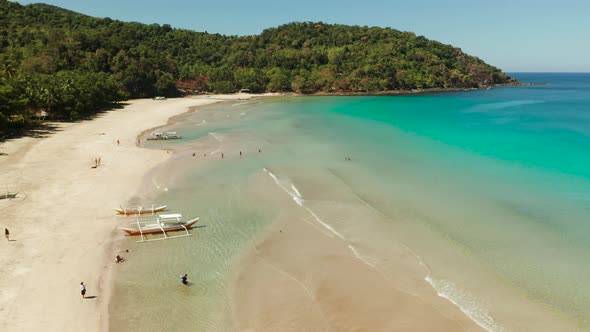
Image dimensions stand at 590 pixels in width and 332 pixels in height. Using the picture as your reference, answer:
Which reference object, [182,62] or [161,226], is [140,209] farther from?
[182,62]

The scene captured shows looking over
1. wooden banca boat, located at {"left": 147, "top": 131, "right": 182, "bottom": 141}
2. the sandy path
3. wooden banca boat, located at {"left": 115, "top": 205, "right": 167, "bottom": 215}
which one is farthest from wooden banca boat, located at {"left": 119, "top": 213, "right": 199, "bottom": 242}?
wooden banca boat, located at {"left": 147, "top": 131, "right": 182, "bottom": 141}

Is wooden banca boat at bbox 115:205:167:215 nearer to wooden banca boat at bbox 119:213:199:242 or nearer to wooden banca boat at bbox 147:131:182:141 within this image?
wooden banca boat at bbox 119:213:199:242

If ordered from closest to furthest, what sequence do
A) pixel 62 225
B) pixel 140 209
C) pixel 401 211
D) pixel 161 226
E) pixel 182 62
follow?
pixel 62 225 < pixel 161 226 < pixel 140 209 < pixel 401 211 < pixel 182 62

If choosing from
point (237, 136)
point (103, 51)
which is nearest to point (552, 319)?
point (237, 136)

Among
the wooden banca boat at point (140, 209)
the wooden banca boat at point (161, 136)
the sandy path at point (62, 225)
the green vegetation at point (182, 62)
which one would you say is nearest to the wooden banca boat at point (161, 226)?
the wooden banca boat at point (140, 209)

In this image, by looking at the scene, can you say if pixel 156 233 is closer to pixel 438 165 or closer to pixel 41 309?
pixel 41 309

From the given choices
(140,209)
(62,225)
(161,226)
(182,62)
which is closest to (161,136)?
(140,209)

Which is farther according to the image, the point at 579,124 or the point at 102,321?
the point at 579,124
